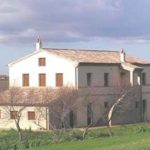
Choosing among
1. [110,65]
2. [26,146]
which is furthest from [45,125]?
[26,146]

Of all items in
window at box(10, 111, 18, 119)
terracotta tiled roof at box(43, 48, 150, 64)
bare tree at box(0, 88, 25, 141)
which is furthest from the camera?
terracotta tiled roof at box(43, 48, 150, 64)

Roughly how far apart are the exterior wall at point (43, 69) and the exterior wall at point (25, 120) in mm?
4627

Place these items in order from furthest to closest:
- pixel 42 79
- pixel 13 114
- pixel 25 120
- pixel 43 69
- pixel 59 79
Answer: pixel 42 79 < pixel 43 69 < pixel 59 79 < pixel 13 114 < pixel 25 120

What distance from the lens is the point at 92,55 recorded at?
6394 centimetres

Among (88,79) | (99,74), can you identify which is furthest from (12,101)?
(99,74)

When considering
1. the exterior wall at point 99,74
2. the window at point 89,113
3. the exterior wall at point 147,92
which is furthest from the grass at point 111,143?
the exterior wall at point 147,92

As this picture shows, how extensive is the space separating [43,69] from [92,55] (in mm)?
5579

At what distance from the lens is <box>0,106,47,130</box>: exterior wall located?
57.0 m

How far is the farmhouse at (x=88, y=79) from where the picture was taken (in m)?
60.0

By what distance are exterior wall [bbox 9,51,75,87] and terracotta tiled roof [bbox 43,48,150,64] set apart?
2.42 feet

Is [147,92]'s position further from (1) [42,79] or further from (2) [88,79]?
(1) [42,79]

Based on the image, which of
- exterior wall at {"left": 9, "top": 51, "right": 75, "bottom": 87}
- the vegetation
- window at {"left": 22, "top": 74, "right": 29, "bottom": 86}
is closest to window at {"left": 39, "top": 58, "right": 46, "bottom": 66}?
exterior wall at {"left": 9, "top": 51, "right": 75, "bottom": 87}

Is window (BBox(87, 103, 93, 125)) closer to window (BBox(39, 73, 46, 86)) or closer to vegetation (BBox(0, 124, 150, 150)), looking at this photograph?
window (BBox(39, 73, 46, 86))

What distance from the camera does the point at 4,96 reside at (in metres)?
60.4
